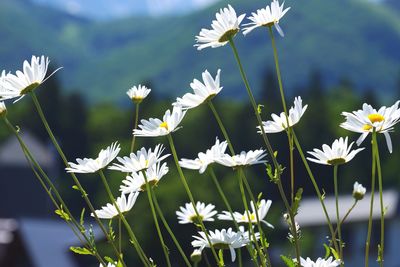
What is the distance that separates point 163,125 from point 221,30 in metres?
0.18

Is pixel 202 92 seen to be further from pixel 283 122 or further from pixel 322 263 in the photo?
pixel 322 263

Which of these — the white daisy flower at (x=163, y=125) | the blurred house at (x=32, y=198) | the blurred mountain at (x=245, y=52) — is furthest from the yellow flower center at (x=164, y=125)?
the blurred mountain at (x=245, y=52)

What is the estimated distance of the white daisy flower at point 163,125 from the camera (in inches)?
59.9

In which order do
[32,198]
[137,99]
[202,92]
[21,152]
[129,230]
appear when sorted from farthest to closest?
[32,198]
[21,152]
[137,99]
[202,92]
[129,230]

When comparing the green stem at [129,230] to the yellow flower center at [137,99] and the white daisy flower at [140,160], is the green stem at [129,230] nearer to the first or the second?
the white daisy flower at [140,160]

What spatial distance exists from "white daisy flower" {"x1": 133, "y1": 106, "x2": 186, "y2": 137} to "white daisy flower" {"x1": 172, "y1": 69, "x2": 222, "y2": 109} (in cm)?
2

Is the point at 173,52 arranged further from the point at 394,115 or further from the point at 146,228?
the point at 394,115

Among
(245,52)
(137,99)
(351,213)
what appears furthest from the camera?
(245,52)

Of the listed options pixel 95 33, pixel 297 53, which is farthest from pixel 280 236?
pixel 95 33

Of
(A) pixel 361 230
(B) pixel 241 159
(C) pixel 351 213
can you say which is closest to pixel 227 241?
(B) pixel 241 159

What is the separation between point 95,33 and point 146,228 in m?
154

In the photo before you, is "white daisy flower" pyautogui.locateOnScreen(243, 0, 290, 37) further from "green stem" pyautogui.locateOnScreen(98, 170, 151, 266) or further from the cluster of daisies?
"green stem" pyautogui.locateOnScreen(98, 170, 151, 266)

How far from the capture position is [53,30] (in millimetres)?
168875

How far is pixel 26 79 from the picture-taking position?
1571 mm
